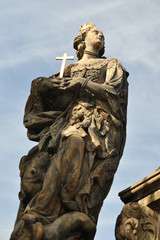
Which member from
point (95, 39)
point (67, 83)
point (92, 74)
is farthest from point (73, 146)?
point (95, 39)

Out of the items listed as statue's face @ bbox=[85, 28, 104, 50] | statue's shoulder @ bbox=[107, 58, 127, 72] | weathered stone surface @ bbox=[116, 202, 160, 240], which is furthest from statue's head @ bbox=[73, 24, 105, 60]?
weathered stone surface @ bbox=[116, 202, 160, 240]

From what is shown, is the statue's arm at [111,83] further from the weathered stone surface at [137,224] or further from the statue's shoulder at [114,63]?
the weathered stone surface at [137,224]

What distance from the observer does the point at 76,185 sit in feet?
24.1

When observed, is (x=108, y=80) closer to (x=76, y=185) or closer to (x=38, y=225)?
(x=76, y=185)

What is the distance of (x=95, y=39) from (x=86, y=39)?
19 centimetres

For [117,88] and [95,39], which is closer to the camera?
[117,88]

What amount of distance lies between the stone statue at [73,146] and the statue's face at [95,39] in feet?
0.06

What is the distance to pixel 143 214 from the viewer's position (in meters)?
7.45

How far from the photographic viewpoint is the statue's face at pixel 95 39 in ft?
30.6

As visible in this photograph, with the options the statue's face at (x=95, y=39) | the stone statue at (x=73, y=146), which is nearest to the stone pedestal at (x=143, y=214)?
the stone statue at (x=73, y=146)

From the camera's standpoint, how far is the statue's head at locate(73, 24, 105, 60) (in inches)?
370

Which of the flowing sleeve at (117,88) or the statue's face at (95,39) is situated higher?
the statue's face at (95,39)

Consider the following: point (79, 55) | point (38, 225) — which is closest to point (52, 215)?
point (38, 225)

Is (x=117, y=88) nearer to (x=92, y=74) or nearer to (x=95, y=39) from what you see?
(x=92, y=74)
